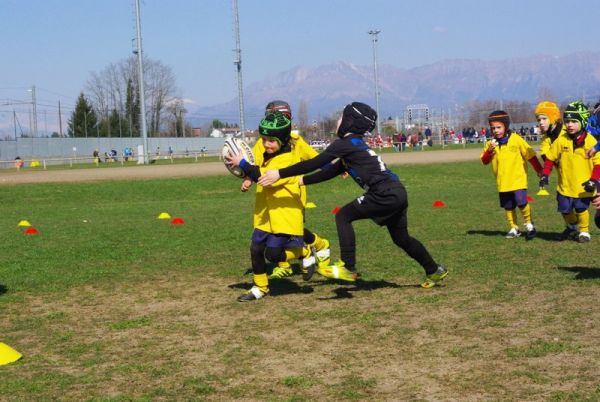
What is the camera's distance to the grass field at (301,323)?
5539 millimetres

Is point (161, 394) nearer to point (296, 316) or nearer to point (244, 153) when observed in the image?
point (296, 316)

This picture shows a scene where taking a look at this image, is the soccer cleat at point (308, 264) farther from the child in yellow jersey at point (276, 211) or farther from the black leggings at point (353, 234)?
the black leggings at point (353, 234)

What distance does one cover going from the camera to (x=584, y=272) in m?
9.50

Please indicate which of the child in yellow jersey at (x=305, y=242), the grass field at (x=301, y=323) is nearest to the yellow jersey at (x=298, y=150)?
the child in yellow jersey at (x=305, y=242)

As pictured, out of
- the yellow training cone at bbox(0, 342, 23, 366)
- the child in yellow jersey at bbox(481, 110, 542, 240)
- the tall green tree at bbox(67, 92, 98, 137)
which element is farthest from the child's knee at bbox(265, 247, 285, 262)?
the tall green tree at bbox(67, 92, 98, 137)

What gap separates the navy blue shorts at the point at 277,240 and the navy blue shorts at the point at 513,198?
A: 537 centimetres

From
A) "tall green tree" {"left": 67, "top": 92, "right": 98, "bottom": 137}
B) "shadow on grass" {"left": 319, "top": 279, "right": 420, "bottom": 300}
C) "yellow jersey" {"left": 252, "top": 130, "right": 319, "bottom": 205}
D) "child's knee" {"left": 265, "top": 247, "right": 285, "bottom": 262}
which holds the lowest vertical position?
"shadow on grass" {"left": 319, "top": 279, "right": 420, "bottom": 300}

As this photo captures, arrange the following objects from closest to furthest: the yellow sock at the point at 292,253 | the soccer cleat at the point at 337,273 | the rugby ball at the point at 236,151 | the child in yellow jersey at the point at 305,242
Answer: the soccer cleat at the point at 337,273, the rugby ball at the point at 236,151, the yellow sock at the point at 292,253, the child in yellow jersey at the point at 305,242

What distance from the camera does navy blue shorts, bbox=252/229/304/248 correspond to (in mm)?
8914

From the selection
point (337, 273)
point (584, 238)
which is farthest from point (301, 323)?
point (584, 238)

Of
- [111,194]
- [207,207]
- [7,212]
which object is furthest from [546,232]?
[111,194]

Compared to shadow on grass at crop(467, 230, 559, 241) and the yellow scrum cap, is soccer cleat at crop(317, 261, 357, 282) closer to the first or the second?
shadow on grass at crop(467, 230, 559, 241)

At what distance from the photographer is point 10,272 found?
11172 mm

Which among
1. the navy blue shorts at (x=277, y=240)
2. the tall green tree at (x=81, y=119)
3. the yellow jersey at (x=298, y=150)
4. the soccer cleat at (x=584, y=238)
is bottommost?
the soccer cleat at (x=584, y=238)
